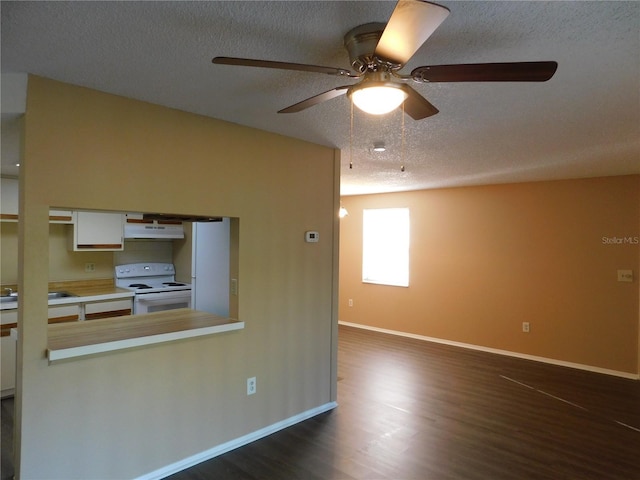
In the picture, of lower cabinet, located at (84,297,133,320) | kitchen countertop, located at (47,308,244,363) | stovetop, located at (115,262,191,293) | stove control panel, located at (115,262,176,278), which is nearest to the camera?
kitchen countertop, located at (47,308,244,363)

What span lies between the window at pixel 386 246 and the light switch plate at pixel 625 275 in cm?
273

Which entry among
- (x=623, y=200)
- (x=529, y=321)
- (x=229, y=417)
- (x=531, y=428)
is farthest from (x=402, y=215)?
(x=229, y=417)

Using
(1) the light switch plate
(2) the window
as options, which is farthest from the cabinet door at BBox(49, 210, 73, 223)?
(1) the light switch plate

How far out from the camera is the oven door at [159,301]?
438 cm

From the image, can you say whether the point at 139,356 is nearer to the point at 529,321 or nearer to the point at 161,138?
the point at 161,138

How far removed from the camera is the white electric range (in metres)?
4.42

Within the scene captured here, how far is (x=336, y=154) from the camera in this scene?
3.62 metres

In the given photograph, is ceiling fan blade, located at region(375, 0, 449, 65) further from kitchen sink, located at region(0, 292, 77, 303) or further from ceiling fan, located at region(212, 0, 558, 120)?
kitchen sink, located at region(0, 292, 77, 303)

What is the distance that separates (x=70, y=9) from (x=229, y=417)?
101 inches

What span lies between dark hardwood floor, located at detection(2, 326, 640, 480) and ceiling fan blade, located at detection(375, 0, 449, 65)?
245cm

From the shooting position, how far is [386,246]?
669 cm

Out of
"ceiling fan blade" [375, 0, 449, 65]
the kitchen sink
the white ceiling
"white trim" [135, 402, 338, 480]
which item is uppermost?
the white ceiling

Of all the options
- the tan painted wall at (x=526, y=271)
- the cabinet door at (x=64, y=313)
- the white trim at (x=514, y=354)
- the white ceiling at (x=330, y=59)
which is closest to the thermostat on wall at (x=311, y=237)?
the white ceiling at (x=330, y=59)

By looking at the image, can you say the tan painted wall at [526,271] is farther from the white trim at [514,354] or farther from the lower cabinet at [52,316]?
the lower cabinet at [52,316]
